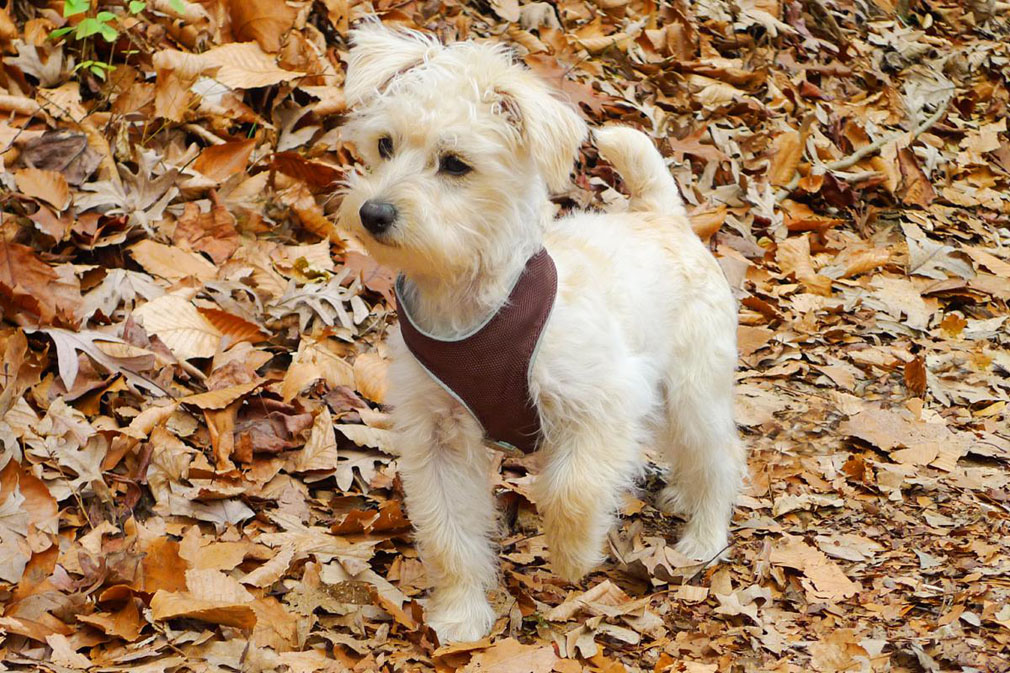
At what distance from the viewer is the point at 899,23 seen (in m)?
10.4

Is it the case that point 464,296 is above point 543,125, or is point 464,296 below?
below

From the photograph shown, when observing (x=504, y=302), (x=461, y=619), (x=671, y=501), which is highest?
(x=504, y=302)

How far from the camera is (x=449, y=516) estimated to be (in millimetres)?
4031

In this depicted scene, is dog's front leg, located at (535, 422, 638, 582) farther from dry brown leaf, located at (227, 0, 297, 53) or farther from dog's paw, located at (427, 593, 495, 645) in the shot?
dry brown leaf, located at (227, 0, 297, 53)

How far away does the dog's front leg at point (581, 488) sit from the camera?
386 cm

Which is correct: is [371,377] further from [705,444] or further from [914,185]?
[914,185]

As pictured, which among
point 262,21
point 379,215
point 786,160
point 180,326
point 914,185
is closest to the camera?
point 379,215

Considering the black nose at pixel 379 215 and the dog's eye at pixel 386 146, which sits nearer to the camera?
the black nose at pixel 379 215

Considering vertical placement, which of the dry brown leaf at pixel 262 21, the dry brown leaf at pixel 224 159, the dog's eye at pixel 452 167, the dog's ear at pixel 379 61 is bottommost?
the dry brown leaf at pixel 224 159

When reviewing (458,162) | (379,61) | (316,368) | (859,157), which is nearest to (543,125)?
(458,162)

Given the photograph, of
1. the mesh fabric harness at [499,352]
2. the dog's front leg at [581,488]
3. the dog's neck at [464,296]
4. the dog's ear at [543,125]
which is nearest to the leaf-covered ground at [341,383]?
the dog's front leg at [581,488]

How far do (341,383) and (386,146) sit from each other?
1.61m

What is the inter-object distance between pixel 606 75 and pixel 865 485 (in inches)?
162

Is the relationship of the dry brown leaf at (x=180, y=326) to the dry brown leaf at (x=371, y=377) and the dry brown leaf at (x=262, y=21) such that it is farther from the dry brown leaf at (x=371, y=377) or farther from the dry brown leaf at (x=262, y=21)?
the dry brown leaf at (x=262, y=21)
